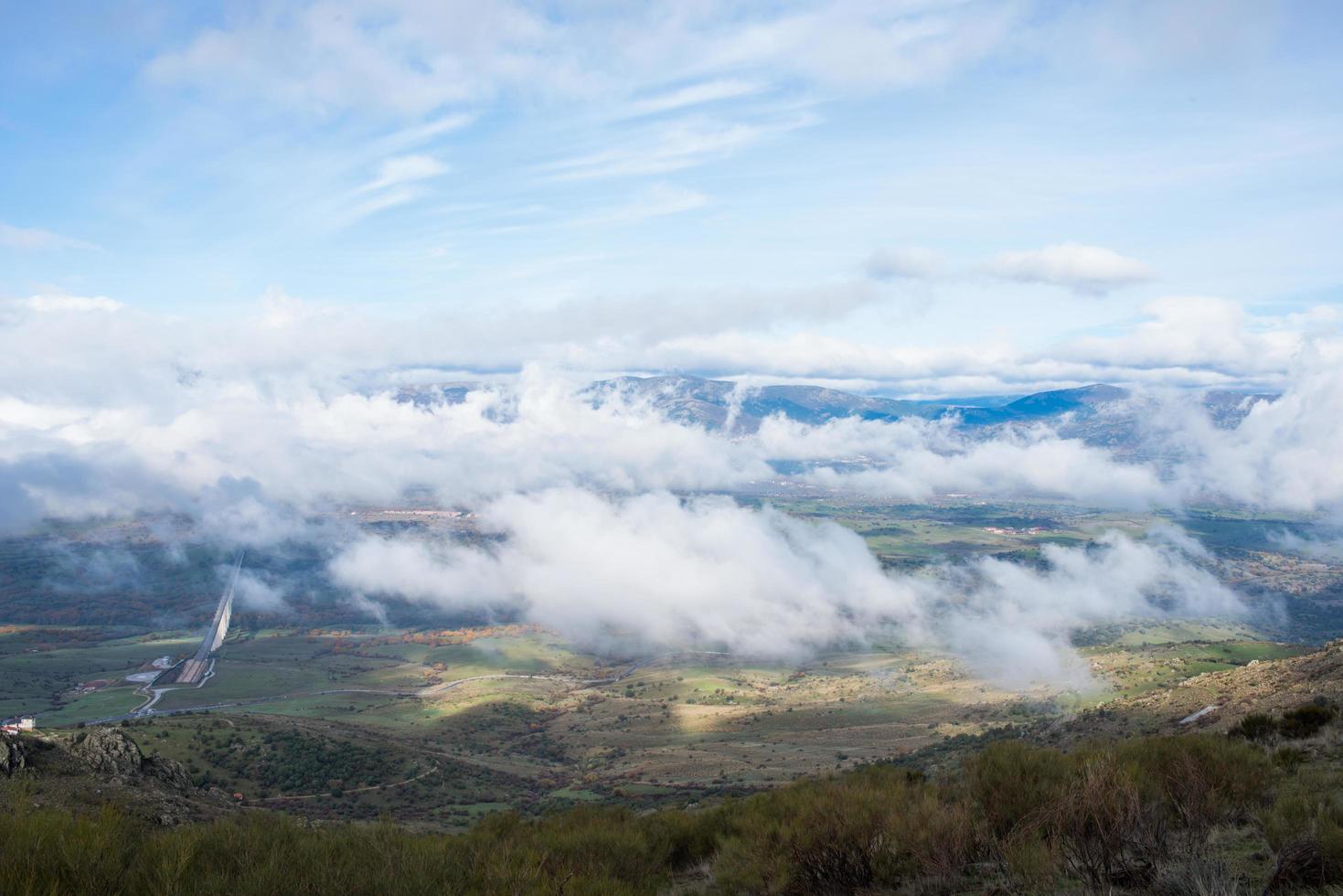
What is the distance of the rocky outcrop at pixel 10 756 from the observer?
18.6 metres

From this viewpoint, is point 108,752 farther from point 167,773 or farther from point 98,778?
point 167,773

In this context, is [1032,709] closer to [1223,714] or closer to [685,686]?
[1223,714]

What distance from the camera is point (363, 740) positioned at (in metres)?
82.2

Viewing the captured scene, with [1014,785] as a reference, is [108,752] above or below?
below

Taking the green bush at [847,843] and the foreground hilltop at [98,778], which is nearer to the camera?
the green bush at [847,843]

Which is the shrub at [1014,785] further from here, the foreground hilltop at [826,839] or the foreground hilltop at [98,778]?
the foreground hilltop at [98,778]

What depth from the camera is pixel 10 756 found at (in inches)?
757

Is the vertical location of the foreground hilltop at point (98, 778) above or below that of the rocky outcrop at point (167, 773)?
above

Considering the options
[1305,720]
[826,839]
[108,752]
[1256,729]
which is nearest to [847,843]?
[826,839]

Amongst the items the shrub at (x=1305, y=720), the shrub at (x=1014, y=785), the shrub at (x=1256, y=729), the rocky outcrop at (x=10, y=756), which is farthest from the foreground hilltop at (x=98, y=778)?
the shrub at (x=1305, y=720)

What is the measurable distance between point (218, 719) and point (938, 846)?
89.6 metres

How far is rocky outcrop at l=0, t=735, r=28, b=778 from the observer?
18641 mm

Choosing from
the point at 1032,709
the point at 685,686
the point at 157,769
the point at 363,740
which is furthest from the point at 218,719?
the point at 685,686

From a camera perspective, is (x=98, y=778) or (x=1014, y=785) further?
(x=98, y=778)
